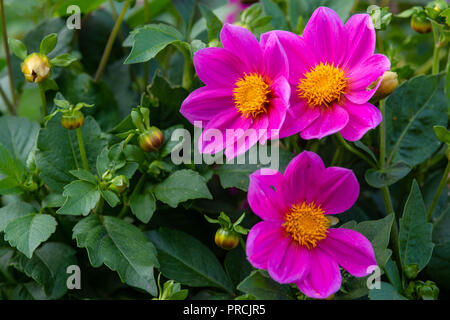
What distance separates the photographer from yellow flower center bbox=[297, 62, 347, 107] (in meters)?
0.57

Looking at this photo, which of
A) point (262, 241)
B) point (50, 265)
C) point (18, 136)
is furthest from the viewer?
point (18, 136)

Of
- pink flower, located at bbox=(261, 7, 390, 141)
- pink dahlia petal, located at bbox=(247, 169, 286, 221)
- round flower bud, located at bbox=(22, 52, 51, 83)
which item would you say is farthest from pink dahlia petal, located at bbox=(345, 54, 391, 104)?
round flower bud, located at bbox=(22, 52, 51, 83)

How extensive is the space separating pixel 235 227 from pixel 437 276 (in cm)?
25

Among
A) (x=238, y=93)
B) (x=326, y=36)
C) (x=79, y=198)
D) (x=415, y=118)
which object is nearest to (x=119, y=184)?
(x=79, y=198)

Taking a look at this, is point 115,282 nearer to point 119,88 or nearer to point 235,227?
point 235,227

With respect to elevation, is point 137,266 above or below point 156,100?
below

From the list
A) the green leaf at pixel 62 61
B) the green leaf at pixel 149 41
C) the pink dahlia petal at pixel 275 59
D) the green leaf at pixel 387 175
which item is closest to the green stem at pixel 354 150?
the green leaf at pixel 387 175

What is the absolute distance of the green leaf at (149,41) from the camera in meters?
0.61

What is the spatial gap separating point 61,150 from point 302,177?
303 millimetres

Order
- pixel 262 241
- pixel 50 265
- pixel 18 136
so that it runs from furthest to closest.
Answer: pixel 18 136 → pixel 50 265 → pixel 262 241

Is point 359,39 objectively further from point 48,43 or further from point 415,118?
point 48,43

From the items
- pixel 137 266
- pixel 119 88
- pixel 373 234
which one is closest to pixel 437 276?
pixel 373 234

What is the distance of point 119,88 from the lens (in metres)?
0.87

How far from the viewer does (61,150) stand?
2.23 ft
